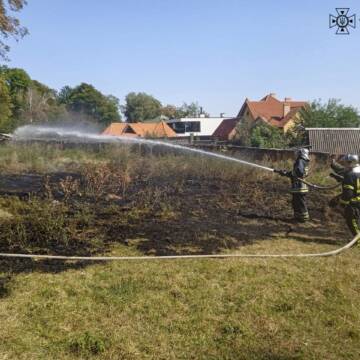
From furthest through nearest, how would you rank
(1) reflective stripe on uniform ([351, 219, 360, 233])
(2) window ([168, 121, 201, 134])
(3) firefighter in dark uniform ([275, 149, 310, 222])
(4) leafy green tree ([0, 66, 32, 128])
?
(2) window ([168, 121, 201, 134]), (4) leafy green tree ([0, 66, 32, 128]), (3) firefighter in dark uniform ([275, 149, 310, 222]), (1) reflective stripe on uniform ([351, 219, 360, 233])

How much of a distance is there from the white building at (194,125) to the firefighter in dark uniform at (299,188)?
60706 mm

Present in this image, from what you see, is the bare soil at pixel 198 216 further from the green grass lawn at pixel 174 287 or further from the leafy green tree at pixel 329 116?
the leafy green tree at pixel 329 116

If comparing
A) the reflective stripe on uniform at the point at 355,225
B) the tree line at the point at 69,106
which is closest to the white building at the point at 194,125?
the tree line at the point at 69,106

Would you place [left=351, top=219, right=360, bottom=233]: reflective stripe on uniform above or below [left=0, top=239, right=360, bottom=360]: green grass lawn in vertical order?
above

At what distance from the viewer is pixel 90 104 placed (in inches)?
3164

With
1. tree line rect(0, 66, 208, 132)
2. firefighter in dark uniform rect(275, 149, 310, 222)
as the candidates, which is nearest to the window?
tree line rect(0, 66, 208, 132)

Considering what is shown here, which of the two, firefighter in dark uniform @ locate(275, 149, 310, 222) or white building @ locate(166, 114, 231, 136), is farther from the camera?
white building @ locate(166, 114, 231, 136)

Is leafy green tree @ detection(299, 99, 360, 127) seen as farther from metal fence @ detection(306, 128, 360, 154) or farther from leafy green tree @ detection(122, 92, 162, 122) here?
leafy green tree @ detection(122, 92, 162, 122)

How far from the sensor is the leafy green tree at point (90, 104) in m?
79.8

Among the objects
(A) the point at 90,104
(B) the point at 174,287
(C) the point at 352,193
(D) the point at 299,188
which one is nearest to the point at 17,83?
(A) the point at 90,104

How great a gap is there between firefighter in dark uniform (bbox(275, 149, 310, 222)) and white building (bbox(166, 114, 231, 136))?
60706mm

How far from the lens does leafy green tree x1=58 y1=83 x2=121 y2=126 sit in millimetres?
79750

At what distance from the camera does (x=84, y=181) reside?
11266mm

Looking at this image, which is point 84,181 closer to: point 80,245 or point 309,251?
point 80,245
